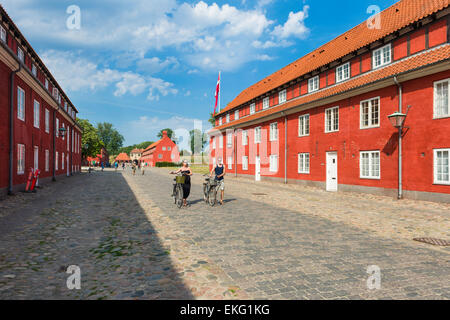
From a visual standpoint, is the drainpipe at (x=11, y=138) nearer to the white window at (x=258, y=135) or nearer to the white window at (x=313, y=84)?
the white window at (x=313, y=84)

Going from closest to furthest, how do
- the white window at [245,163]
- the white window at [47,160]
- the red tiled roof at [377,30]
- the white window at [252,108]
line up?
the red tiled roof at [377,30], the white window at [47,160], the white window at [245,163], the white window at [252,108]

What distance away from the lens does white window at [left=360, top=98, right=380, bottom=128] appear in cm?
1530

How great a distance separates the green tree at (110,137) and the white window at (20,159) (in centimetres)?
11126

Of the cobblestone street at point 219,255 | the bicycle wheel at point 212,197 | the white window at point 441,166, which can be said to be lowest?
the cobblestone street at point 219,255

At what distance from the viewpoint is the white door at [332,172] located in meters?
18.0

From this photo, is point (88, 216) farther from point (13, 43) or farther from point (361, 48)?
point (361, 48)

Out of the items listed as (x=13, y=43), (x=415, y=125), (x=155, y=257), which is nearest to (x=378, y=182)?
(x=415, y=125)

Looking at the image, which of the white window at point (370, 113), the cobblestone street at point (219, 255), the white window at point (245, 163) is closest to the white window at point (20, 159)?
the cobblestone street at point (219, 255)

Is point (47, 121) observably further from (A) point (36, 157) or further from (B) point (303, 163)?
(B) point (303, 163)

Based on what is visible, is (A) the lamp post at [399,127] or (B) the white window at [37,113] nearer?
(A) the lamp post at [399,127]

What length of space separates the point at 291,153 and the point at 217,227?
53.9ft

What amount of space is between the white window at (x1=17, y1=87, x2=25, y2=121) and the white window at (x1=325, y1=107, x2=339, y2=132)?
18.7m

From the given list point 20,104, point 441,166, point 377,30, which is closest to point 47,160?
point 20,104

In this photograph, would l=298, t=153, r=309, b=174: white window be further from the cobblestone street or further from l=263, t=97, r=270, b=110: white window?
the cobblestone street
